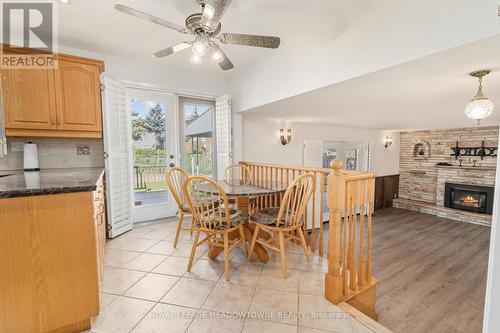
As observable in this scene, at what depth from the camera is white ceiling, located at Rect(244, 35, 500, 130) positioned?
5.37ft

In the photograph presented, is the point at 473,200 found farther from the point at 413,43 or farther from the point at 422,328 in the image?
the point at 413,43

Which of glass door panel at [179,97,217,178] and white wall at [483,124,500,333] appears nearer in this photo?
white wall at [483,124,500,333]

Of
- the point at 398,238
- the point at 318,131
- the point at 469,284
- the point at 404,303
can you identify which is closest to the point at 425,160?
the point at 398,238

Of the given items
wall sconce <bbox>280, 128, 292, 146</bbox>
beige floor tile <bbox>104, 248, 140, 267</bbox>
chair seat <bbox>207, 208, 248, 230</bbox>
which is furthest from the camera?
wall sconce <bbox>280, 128, 292, 146</bbox>

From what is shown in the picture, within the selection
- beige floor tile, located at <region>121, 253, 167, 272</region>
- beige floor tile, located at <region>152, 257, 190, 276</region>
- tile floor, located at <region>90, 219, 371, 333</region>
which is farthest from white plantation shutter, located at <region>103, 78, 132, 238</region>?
beige floor tile, located at <region>152, 257, 190, 276</region>

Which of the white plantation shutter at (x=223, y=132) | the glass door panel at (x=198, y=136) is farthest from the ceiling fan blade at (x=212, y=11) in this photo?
the glass door panel at (x=198, y=136)

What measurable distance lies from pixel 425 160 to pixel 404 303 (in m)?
5.64

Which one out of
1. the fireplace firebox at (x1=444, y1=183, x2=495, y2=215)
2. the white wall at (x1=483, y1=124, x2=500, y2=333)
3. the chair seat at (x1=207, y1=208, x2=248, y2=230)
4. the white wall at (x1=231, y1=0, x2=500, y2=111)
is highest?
the white wall at (x1=231, y1=0, x2=500, y2=111)

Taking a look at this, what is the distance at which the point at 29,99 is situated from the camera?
2.38 meters

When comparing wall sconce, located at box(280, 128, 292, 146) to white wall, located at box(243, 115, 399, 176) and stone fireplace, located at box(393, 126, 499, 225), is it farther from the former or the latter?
stone fireplace, located at box(393, 126, 499, 225)

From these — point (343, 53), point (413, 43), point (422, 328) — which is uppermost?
point (343, 53)

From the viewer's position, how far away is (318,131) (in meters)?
5.54

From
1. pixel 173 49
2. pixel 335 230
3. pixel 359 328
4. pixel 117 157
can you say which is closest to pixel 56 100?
pixel 117 157
